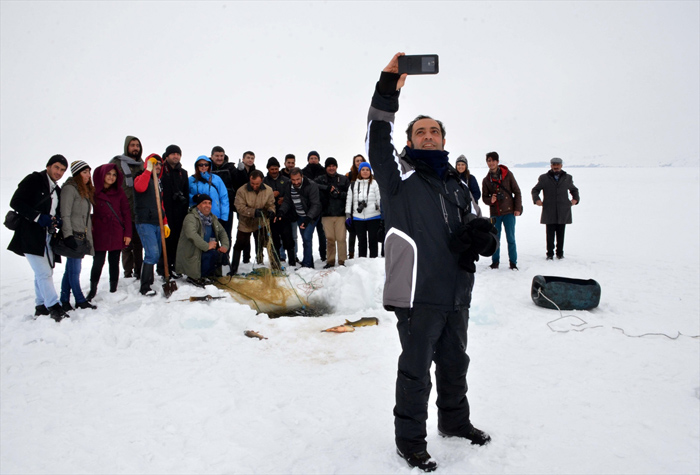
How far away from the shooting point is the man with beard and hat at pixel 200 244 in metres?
6.62

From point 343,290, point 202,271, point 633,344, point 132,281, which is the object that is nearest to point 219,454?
point 343,290

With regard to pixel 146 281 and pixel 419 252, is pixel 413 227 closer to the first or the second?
pixel 419 252

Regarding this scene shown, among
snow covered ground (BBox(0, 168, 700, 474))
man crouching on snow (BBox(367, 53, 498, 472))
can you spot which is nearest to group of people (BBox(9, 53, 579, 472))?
man crouching on snow (BBox(367, 53, 498, 472))

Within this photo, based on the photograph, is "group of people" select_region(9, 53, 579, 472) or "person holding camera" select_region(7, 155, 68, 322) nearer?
"group of people" select_region(9, 53, 579, 472)

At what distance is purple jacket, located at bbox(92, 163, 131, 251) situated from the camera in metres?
6.05

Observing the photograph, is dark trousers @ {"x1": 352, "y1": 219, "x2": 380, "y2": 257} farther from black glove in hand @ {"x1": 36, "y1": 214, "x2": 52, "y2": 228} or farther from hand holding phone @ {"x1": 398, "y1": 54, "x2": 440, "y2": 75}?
hand holding phone @ {"x1": 398, "y1": 54, "x2": 440, "y2": 75}

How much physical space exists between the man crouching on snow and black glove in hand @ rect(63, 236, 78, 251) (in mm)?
4448

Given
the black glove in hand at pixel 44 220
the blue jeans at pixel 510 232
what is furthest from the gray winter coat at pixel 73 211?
the blue jeans at pixel 510 232

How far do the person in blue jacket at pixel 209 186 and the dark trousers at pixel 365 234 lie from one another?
90.2 inches

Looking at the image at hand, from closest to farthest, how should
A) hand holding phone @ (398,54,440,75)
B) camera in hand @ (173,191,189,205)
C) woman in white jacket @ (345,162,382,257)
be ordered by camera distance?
hand holding phone @ (398,54,440,75) < camera in hand @ (173,191,189,205) < woman in white jacket @ (345,162,382,257)

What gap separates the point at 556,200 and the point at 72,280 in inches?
318

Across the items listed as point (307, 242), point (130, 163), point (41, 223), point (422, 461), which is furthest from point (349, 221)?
point (422, 461)

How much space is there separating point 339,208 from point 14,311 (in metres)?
4.93

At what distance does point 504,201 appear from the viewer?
8234mm
